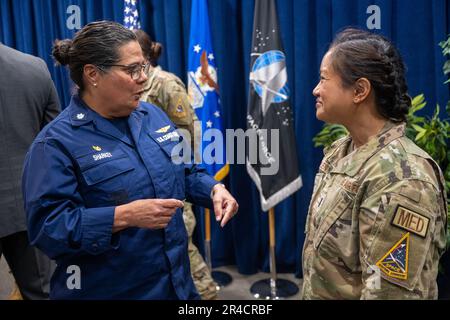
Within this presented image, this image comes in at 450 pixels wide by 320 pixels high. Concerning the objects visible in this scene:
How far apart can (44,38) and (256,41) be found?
2231 mm

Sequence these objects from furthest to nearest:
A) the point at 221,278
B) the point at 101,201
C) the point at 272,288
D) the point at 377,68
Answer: the point at 221,278, the point at 272,288, the point at 101,201, the point at 377,68

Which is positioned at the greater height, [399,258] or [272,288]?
[399,258]

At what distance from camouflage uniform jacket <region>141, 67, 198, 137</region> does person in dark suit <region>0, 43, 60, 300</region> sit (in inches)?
27.8

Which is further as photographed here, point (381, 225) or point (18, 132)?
point (18, 132)

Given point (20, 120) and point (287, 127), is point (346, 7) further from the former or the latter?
point (20, 120)

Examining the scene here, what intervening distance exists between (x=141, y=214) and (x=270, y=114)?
6.01 feet

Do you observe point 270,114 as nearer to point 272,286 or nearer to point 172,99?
point 172,99

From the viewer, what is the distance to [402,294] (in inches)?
45.1

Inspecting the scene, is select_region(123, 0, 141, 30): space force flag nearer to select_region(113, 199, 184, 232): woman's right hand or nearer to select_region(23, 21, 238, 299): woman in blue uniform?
select_region(23, 21, 238, 299): woman in blue uniform

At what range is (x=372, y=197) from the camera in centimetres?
116

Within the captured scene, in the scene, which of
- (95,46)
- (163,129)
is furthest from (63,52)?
(163,129)

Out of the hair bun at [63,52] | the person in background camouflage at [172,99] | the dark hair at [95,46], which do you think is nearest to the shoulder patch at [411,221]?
the dark hair at [95,46]
